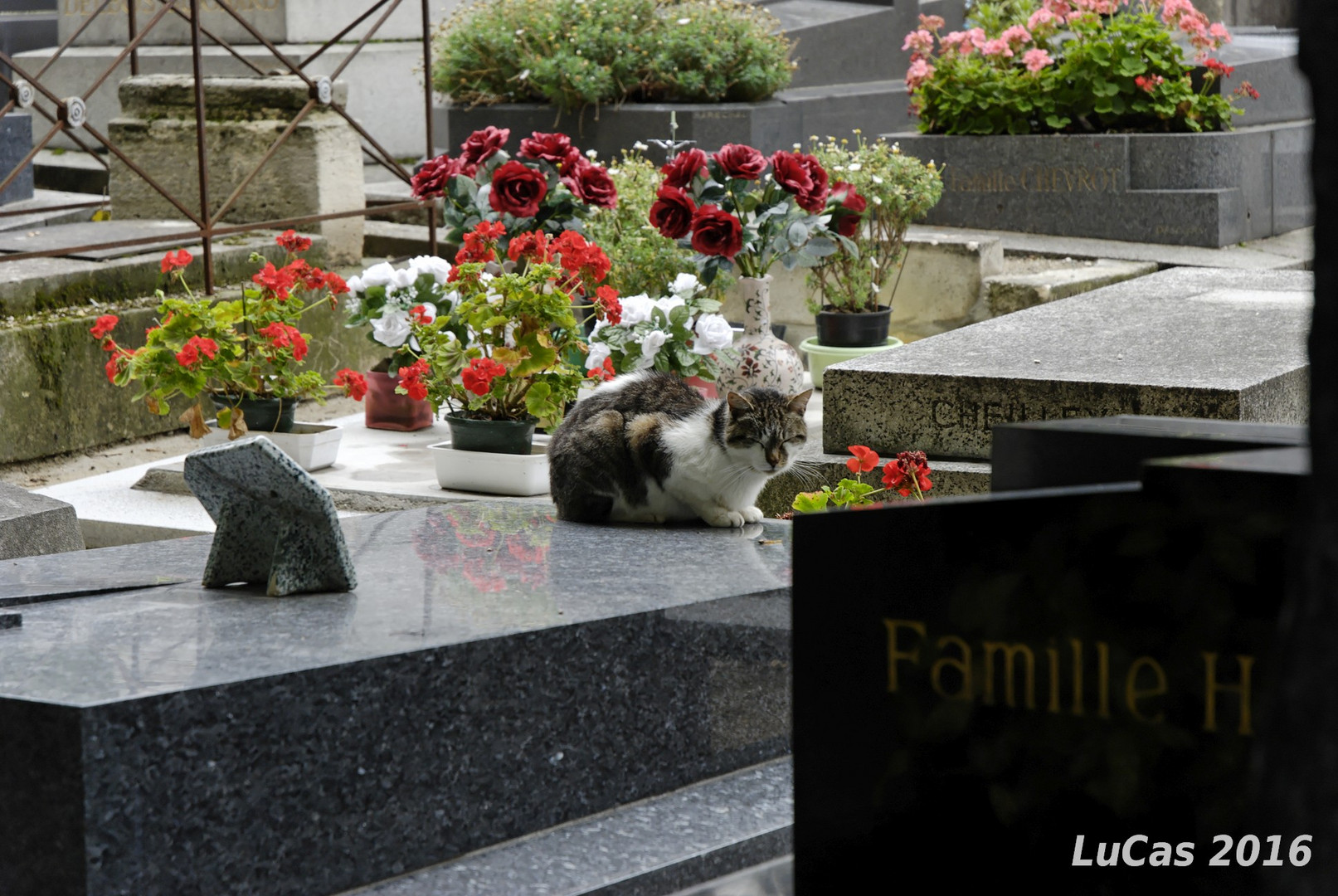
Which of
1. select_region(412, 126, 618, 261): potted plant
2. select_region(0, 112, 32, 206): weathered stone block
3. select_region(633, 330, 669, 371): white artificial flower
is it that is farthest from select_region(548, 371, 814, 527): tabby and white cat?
select_region(0, 112, 32, 206): weathered stone block

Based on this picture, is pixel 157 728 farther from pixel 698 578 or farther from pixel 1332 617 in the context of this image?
pixel 1332 617

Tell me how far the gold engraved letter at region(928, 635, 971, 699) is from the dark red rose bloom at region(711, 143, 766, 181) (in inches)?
150

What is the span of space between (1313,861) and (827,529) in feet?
2.98

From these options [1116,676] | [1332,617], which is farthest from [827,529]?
[1332,617]

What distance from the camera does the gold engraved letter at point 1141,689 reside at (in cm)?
156

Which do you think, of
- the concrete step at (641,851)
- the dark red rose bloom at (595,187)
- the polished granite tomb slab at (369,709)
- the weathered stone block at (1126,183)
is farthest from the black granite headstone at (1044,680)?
the weathered stone block at (1126,183)

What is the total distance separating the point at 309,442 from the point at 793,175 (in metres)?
1.88

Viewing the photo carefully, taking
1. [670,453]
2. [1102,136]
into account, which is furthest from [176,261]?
[1102,136]

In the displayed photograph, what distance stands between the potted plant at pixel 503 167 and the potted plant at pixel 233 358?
Result: 0.89m

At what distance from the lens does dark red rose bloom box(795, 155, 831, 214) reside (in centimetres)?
533

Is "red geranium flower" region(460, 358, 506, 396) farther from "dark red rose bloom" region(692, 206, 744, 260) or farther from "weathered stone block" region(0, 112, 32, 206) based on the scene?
"weathered stone block" region(0, 112, 32, 206)

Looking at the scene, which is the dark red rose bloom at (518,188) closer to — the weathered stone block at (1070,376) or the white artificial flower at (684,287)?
the white artificial flower at (684,287)

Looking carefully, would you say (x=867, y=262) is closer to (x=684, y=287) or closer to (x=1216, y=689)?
(x=684, y=287)

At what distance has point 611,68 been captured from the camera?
981 centimetres
